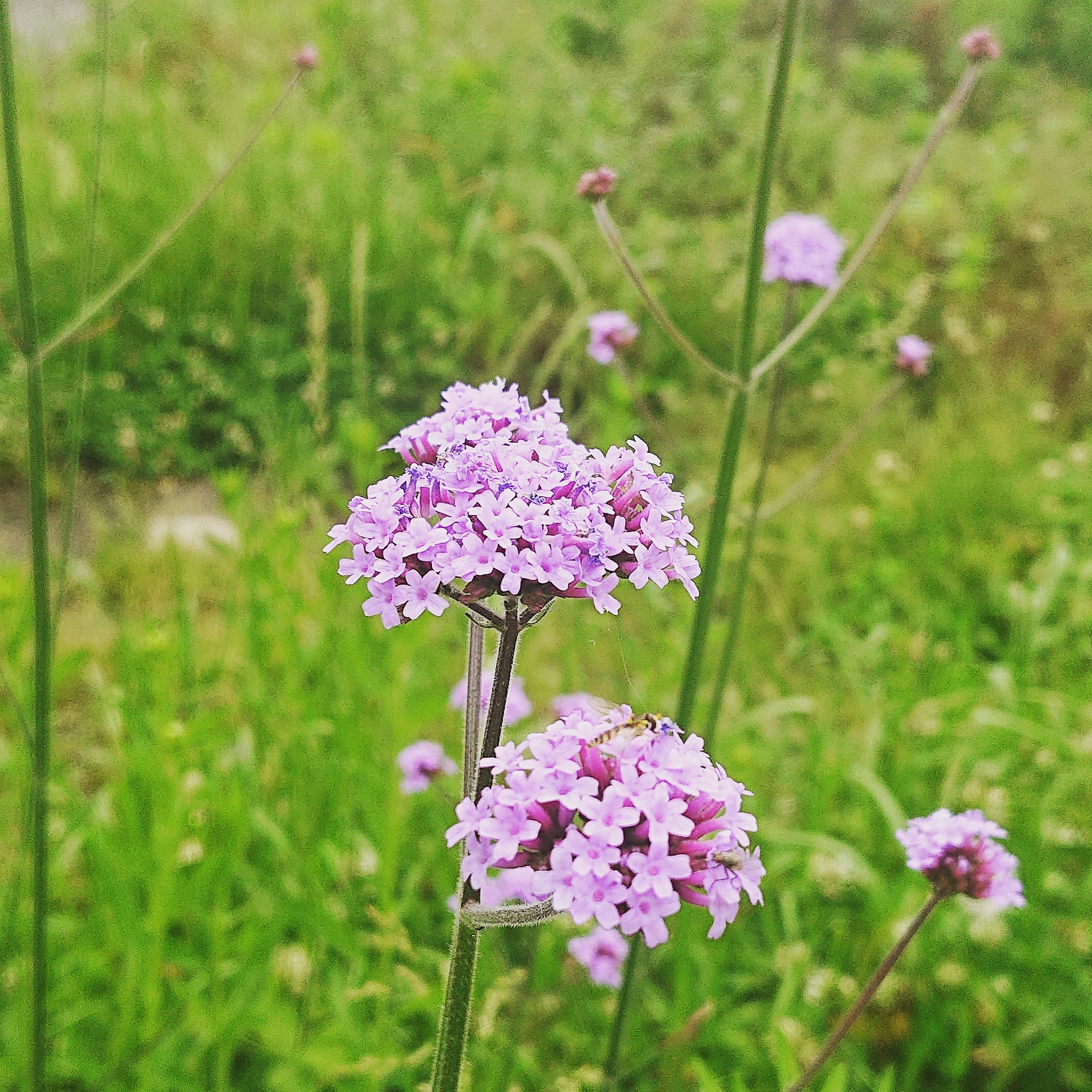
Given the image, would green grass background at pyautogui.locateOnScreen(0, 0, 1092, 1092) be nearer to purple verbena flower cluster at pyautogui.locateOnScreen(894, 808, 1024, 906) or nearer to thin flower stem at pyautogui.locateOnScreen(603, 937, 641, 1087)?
thin flower stem at pyautogui.locateOnScreen(603, 937, 641, 1087)

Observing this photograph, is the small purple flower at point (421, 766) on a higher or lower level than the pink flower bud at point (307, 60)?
lower

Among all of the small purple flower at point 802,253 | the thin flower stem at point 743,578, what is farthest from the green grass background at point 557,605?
the small purple flower at point 802,253

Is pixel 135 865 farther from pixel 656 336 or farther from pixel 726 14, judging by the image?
pixel 726 14

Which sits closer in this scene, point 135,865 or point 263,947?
point 263,947

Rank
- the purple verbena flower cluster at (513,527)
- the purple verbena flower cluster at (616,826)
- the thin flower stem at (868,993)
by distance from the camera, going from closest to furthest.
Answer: the purple verbena flower cluster at (616,826) < the purple verbena flower cluster at (513,527) < the thin flower stem at (868,993)

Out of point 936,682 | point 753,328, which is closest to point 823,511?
point 936,682

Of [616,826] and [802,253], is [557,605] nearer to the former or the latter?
[802,253]

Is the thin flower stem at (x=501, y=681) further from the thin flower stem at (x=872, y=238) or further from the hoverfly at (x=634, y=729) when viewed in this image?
the thin flower stem at (x=872, y=238)
